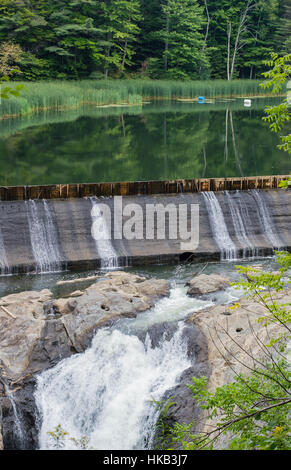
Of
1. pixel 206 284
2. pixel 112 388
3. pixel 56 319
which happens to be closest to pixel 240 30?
pixel 206 284

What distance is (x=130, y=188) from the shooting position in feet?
40.1

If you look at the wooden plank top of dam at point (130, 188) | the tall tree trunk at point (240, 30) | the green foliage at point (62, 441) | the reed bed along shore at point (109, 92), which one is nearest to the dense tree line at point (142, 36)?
the tall tree trunk at point (240, 30)

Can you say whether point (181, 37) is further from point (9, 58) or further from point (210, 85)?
point (9, 58)

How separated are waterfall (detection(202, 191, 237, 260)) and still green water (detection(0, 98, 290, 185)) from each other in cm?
327

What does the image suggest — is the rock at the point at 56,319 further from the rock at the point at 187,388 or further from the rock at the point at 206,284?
the rock at the point at 187,388

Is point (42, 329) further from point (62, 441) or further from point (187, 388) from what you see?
point (187, 388)

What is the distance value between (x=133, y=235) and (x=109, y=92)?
21.0 metres

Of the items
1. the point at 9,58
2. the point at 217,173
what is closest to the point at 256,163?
the point at 217,173

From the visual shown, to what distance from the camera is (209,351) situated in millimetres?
6758

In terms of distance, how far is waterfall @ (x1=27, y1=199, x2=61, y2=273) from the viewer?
10.7 meters

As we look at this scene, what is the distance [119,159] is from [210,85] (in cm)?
1930

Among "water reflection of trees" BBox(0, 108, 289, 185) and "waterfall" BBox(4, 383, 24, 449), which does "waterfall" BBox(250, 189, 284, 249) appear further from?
"waterfall" BBox(4, 383, 24, 449)

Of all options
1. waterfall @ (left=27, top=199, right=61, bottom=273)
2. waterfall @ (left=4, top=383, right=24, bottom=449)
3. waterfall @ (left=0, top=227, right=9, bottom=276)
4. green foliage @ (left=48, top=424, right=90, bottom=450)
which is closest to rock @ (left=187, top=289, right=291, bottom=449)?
green foliage @ (left=48, top=424, right=90, bottom=450)

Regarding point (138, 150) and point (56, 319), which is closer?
point (56, 319)
